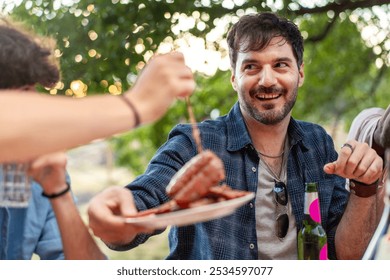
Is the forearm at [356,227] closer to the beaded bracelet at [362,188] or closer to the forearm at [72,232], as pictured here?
the beaded bracelet at [362,188]

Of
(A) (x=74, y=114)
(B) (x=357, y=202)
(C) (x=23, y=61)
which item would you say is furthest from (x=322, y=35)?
(A) (x=74, y=114)

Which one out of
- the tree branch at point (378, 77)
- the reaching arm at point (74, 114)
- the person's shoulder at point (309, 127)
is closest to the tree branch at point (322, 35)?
the tree branch at point (378, 77)

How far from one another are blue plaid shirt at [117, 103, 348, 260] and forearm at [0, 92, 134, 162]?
448mm

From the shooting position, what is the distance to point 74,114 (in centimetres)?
88

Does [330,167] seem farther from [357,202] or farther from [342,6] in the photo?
[342,6]

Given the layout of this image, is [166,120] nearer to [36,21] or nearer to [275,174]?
[36,21]

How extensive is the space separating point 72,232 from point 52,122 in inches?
16.2

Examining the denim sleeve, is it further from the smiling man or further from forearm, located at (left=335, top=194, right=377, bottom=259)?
forearm, located at (left=335, top=194, right=377, bottom=259)

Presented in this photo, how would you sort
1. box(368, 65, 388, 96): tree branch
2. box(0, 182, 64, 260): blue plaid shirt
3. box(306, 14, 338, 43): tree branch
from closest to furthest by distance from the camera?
box(0, 182, 64, 260): blue plaid shirt < box(306, 14, 338, 43): tree branch < box(368, 65, 388, 96): tree branch

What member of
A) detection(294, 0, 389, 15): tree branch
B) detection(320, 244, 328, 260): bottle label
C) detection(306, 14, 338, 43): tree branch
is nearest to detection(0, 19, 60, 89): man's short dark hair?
detection(320, 244, 328, 260): bottle label

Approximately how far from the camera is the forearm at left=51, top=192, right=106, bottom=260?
1.19m

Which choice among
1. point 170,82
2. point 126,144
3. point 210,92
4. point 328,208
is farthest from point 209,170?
point 126,144

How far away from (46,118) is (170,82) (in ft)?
0.66

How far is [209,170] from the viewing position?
1.15 metres
